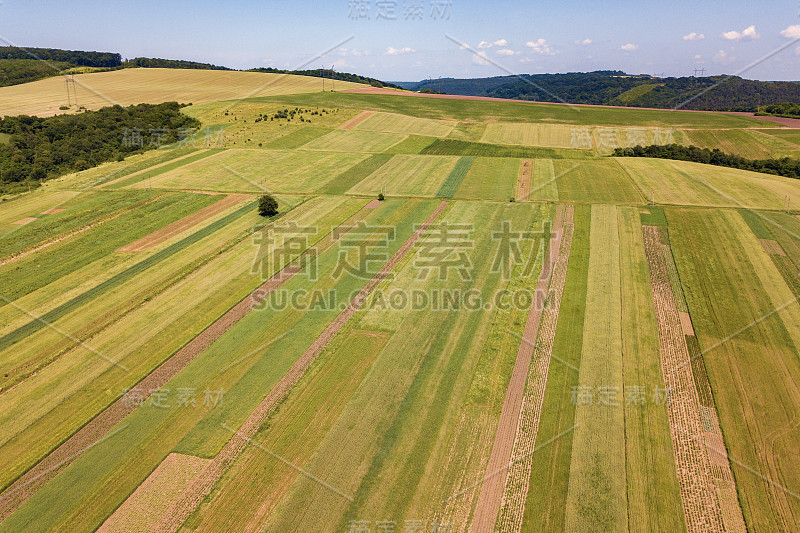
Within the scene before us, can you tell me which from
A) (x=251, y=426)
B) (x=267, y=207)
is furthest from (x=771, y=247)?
(x=267, y=207)

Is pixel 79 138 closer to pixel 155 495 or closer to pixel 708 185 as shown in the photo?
pixel 155 495

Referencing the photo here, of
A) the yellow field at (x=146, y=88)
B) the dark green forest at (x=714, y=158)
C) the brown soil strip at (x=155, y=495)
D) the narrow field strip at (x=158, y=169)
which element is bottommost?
the brown soil strip at (x=155, y=495)

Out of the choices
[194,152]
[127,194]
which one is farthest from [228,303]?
[194,152]

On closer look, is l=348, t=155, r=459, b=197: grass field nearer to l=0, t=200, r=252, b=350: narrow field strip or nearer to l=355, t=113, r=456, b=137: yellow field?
l=355, t=113, r=456, b=137: yellow field

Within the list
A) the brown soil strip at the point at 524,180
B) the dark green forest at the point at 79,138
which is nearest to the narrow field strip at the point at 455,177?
the brown soil strip at the point at 524,180

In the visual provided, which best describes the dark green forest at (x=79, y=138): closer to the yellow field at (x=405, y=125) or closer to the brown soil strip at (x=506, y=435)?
the yellow field at (x=405, y=125)
